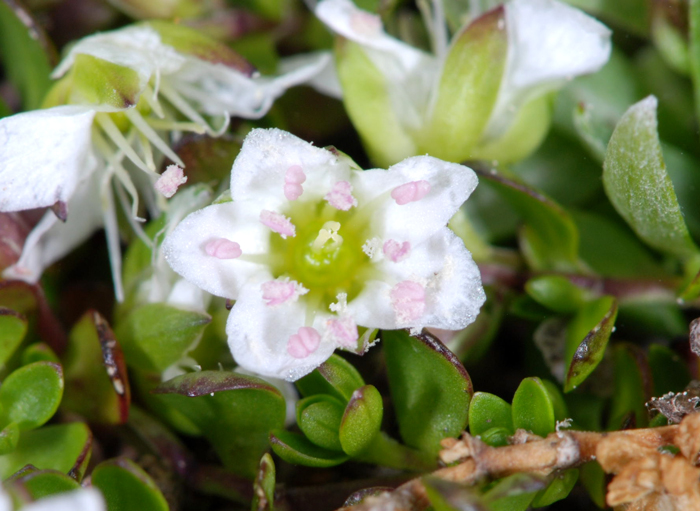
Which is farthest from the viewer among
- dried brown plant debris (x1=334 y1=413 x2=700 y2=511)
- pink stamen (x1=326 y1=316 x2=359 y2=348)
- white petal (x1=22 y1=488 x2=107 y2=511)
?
pink stamen (x1=326 y1=316 x2=359 y2=348)

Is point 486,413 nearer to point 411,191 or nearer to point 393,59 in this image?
point 411,191

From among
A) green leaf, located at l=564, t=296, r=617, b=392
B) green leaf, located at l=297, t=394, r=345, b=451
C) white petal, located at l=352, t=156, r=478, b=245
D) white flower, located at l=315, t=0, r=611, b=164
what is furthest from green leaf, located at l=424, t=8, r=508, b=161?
green leaf, located at l=297, t=394, r=345, b=451

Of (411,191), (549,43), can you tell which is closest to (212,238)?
(411,191)

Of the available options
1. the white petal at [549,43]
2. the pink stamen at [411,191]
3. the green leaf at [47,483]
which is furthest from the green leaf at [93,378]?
the white petal at [549,43]

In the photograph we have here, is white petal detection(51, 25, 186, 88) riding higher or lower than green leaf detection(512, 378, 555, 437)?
higher

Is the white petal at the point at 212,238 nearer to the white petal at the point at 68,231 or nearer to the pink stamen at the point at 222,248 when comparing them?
the pink stamen at the point at 222,248

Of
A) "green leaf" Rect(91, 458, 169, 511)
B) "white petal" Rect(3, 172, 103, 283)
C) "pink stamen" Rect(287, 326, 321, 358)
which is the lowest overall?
"green leaf" Rect(91, 458, 169, 511)

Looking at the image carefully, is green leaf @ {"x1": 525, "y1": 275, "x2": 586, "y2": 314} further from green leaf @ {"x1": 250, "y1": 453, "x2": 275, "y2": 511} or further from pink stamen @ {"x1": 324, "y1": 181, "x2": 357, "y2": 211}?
green leaf @ {"x1": 250, "y1": 453, "x2": 275, "y2": 511}
